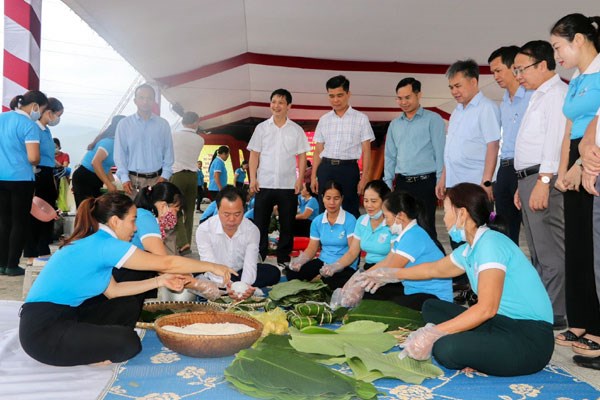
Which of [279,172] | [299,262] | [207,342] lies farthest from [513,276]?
[279,172]

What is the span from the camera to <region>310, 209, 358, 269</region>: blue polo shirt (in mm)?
3838

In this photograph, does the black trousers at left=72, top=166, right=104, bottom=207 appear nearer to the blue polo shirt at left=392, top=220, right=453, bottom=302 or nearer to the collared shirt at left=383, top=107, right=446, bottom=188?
the collared shirt at left=383, top=107, right=446, bottom=188

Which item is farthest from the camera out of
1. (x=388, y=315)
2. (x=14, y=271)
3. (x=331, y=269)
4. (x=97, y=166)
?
(x=97, y=166)

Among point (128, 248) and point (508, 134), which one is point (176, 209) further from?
point (508, 134)

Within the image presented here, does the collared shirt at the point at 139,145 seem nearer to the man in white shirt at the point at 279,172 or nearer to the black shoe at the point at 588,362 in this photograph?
the man in white shirt at the point at 279,172

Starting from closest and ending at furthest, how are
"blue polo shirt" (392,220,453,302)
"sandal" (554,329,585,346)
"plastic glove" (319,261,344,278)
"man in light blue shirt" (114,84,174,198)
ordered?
"sandal" (554,329,585,346), "blue polo shirt" (392,220,453,302), "plastic glove" (319,261,344,278), "man in light blue shirt" (114,84,174,198)

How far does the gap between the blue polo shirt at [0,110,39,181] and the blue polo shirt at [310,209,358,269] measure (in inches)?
82.5

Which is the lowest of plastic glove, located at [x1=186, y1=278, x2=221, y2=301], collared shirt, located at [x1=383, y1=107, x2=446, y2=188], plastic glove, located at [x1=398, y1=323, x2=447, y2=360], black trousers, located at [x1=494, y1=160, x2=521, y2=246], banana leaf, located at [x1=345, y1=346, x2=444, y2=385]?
banana leaf, located at [x1=345, y1=346, x2=444, y2=385]

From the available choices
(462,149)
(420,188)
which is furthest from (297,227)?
(462,149)

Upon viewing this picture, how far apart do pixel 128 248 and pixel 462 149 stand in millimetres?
2211

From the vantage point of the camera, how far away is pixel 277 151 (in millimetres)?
4484

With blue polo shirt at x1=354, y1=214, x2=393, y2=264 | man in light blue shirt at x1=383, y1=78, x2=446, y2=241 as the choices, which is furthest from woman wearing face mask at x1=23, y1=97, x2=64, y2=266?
man in light blue shirt at x1=383, y1=78, x2=446, y2=241

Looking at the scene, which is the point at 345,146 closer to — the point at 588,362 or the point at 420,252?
the point at 420,252

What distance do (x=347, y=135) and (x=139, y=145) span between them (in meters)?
1.56
